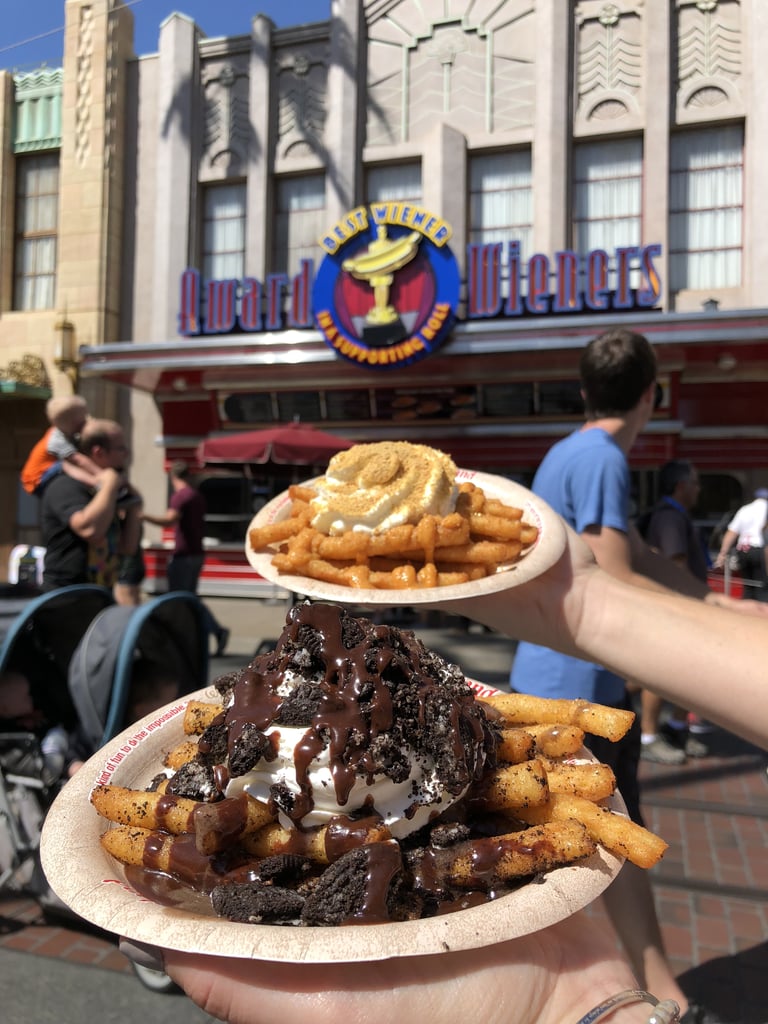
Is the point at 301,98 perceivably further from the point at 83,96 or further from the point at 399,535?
the point at 399,535

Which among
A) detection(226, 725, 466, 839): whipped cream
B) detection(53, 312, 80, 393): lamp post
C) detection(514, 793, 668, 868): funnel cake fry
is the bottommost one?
detection(514, 793, 668, 868): funnel cake fry

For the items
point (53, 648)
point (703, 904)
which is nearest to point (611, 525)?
point (703, 904)

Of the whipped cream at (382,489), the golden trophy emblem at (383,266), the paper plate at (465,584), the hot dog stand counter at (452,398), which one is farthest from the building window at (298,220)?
the paper plate at (465,584)

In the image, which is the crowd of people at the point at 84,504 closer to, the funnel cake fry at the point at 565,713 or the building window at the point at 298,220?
the funnel cake fry at the point at 565,713

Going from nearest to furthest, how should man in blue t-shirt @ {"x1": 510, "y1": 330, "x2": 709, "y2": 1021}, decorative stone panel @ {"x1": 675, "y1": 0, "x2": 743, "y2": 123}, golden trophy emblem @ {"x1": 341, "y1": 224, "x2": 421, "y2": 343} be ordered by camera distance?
man in blue t-shirt @ {"x1": 510, "y1": 330, "x2": 709, "y2": 1021} < golden trophy emblem @ {"x1": 341, "y1": 224, "x2": 421, "y2": 343} < decorative stone panel @ {"x1": 675, "y1": 0, "x2": 743, "y2": 123}

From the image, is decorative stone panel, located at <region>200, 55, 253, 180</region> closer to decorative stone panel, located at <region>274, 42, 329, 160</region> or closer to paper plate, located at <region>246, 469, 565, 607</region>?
decorative stone panel, located at <region>274, 42, 329, 160</region>

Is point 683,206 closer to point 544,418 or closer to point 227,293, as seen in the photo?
point 544,418

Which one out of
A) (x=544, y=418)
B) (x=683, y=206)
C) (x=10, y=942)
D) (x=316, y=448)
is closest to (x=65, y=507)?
(x=10, y=942)

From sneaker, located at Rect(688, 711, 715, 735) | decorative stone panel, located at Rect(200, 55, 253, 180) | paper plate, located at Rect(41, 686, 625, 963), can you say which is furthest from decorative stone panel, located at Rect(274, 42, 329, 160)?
paper plate, located at Rect(41, 686, 625, 963)
